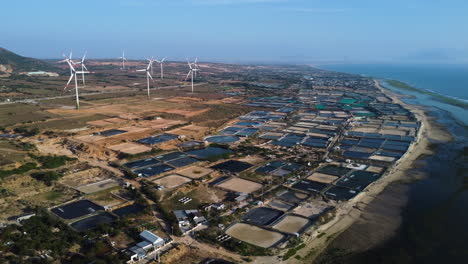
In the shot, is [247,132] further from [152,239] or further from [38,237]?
[38,237]

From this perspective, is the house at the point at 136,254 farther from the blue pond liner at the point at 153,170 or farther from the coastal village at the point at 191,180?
the blue pond liner at the point at 153,170

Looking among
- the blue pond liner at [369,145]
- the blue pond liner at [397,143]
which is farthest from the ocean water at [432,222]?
the blue pond liner at [369,145]

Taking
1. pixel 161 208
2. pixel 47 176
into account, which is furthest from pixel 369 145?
pixel 47 176

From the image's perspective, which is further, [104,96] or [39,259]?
[104,96]

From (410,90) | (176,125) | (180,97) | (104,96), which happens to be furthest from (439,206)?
(410,90)

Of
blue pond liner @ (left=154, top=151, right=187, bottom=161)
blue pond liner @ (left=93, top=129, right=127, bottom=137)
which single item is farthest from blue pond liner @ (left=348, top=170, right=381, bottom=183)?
blue pond liner @ (left=93, top=129, right=127, bottom=137)

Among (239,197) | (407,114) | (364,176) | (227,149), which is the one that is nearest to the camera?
(239,197)

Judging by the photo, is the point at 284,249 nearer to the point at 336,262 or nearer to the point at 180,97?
the point at 336,262
